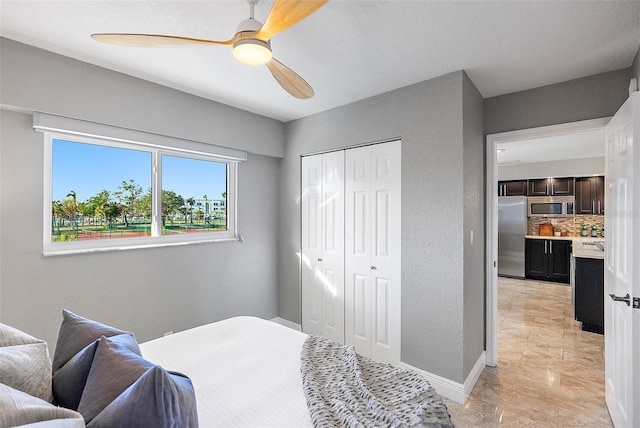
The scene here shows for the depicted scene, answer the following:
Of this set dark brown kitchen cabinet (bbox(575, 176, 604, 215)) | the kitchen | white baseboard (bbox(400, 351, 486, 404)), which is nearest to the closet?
white baseboard (bbox(400, 351, 486, 404))

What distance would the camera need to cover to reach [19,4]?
159 centimetres

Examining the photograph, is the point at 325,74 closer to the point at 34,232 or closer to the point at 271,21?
the point at 271,21

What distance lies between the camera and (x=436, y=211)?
2.43 metres

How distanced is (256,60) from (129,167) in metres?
1.80

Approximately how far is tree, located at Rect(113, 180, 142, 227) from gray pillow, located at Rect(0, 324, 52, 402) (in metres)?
1.76

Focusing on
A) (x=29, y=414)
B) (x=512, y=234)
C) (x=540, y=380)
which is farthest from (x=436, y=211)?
(x=512, y=234)

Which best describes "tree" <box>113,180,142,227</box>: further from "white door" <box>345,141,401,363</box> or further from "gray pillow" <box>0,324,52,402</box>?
"white door" <box>345,141,401,363</box>

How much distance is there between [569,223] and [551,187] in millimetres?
927

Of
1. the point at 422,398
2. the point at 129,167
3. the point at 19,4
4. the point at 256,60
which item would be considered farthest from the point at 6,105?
the point at 422,398

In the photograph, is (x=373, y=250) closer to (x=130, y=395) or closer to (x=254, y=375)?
(x=254, y=375)

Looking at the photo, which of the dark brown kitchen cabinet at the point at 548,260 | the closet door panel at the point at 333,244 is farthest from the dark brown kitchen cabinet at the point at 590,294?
the closet door panel at the point at 333,244

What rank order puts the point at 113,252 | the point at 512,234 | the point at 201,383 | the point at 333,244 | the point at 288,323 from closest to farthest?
the point at 201,383
the point at 113,252
the point at 333,244
the point at 288,323
the point at 512,234

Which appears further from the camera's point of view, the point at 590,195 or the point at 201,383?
the point at 590,195

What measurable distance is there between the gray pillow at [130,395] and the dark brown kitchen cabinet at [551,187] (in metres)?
7.86
